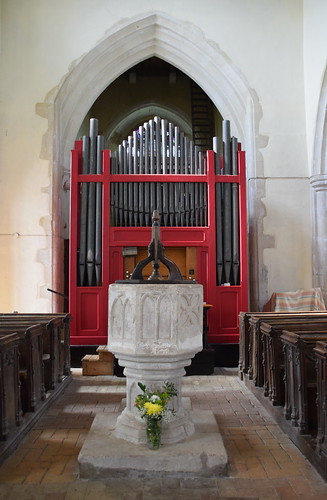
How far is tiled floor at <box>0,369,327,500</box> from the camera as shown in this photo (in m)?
2.80

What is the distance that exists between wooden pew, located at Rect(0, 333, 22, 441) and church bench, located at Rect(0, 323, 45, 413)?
415 mm

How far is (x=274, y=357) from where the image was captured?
4.32 metres

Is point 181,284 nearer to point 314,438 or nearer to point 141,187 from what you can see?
point 314,438

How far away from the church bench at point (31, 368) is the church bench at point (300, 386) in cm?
226

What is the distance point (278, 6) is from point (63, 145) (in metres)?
4.95

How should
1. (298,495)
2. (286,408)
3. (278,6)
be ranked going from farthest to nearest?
(278,6), (286,408), (298,495)

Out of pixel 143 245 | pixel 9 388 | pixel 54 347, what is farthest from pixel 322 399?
pixel 143 245

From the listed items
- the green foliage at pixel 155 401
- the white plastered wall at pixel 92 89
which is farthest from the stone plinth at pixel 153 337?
the white plastered wall at pixel 92 89

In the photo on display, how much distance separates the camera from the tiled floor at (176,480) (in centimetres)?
280

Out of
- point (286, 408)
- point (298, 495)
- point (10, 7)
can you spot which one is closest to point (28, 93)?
point (10, 7)

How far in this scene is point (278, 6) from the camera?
351 inches

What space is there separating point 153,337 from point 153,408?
19.2 inches

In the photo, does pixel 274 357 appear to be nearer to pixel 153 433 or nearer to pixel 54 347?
pixel 153 433

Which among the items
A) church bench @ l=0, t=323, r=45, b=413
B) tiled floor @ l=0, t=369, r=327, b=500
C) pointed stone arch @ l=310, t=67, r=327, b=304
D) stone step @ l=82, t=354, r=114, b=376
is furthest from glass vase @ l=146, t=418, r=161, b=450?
pointed stone arch @ l=310, t=67, r=327, b=304
